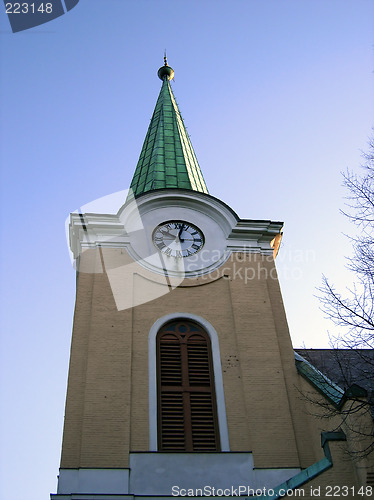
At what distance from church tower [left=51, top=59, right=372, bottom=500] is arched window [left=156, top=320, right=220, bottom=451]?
0.09ft

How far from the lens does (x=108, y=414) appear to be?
15.1 m

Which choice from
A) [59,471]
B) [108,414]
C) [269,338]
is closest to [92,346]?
[108,414]

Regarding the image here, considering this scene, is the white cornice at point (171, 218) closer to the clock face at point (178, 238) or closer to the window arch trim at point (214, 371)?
the clock face at point (178, 238)

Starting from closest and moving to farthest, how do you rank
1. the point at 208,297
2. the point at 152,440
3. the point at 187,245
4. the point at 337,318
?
the point at 337,318
the point at 152,440
the point at 208,297
the point at 187,245

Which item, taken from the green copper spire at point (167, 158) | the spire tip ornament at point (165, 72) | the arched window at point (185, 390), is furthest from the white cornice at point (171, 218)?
the spire tip ornament at point (165, 72)

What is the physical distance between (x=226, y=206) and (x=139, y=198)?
105 inches

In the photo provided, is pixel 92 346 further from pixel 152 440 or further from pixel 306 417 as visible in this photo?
pixel 306 417

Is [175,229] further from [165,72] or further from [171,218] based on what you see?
[165,72]

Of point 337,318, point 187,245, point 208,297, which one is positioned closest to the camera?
point 337,318

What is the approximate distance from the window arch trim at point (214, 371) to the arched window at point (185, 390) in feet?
0.38

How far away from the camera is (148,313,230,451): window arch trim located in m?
15.1

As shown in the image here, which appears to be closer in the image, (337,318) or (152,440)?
(337,318)

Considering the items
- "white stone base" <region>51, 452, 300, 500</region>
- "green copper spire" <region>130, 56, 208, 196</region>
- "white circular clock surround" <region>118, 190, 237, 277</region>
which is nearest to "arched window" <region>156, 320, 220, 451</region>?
"white stone base" <region>51, 452, 300, 500</region>

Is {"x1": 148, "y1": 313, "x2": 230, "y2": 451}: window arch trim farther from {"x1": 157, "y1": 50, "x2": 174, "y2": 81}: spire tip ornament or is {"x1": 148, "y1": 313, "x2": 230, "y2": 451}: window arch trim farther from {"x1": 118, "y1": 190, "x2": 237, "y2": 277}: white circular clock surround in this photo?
{"x1": 157, "y1": 50, "x2": 174, "y2": 81}: spire tip ornament
